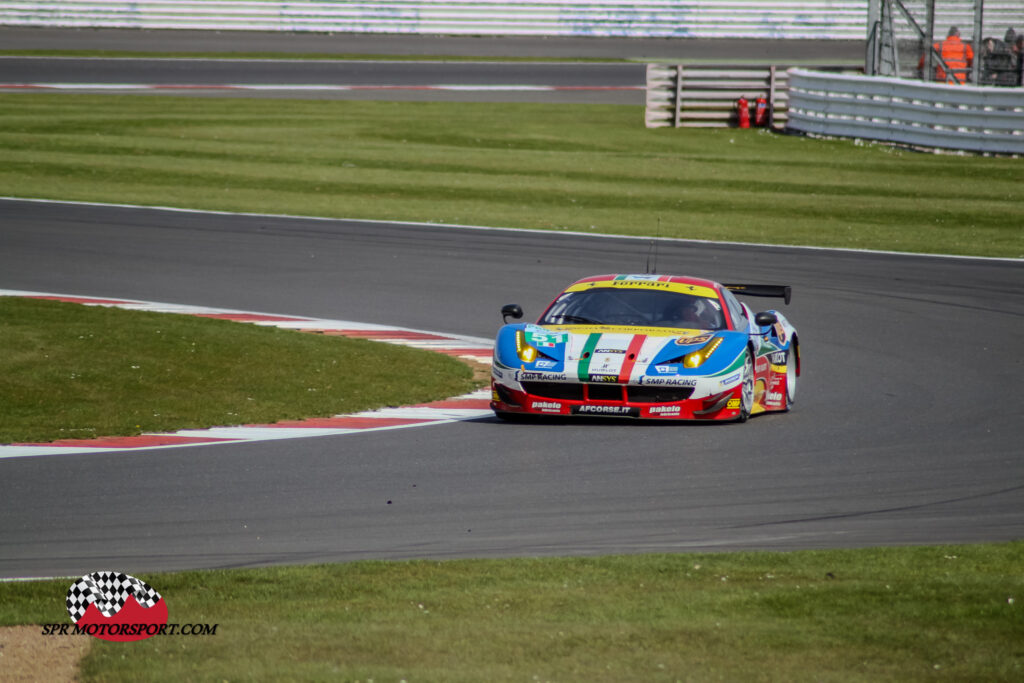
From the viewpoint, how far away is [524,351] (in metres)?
11.8

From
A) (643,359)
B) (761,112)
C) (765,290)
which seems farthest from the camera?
(761,112)

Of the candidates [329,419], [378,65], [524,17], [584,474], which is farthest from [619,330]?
[524,17]

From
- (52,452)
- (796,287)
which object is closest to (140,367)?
(52,452)

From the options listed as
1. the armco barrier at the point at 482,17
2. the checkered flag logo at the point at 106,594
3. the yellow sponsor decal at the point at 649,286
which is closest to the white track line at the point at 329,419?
the yellow sponsor decal at the point at 649,286

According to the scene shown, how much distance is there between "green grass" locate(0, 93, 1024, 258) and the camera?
24234 mm

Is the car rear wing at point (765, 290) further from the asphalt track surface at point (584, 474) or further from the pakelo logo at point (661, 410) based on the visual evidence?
the pakelo logo at point (661, 410)

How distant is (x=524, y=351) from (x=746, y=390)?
5.56ft

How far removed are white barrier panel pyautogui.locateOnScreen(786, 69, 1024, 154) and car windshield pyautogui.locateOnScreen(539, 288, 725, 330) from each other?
17508 millimetres

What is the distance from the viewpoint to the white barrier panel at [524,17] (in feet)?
151

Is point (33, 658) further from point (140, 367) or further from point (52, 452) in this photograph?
point (140, 367)

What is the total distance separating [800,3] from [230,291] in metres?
34.1

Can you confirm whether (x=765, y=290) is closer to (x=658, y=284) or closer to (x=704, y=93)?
(x=658, y=284)

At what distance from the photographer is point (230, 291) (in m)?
18.2

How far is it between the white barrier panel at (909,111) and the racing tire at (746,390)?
59.3 feet
